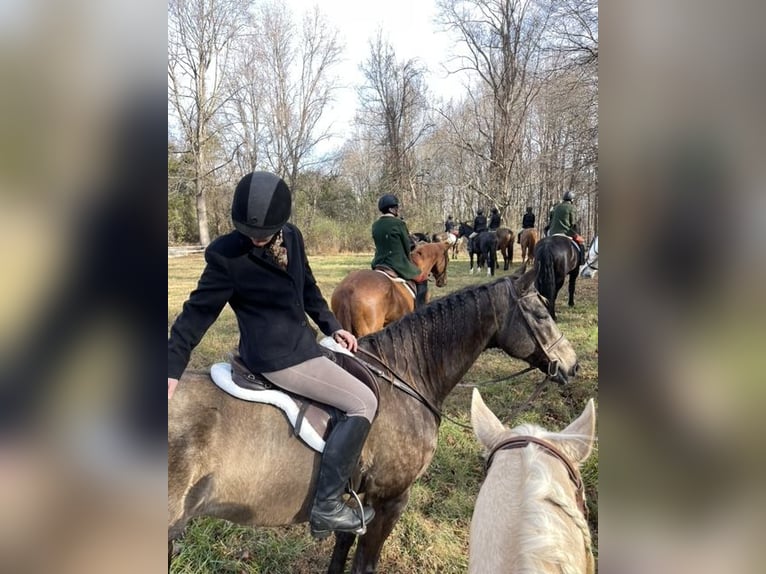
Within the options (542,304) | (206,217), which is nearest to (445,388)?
(542,304)

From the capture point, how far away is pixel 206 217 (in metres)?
18.0

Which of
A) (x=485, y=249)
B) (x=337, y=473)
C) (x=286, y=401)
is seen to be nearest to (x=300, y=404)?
(x=286, y=401)

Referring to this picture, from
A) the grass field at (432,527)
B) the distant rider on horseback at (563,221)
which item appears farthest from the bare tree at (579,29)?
the grass field at (432,527)

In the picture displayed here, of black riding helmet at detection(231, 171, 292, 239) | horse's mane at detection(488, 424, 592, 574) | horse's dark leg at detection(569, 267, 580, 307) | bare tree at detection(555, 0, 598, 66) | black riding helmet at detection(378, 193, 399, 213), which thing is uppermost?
bare tree at detection(555, 0, 598, 66)

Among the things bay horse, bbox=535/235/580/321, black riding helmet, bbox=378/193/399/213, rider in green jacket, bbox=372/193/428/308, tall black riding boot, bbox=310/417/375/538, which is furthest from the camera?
bay horse, bbox=535/235/580/321

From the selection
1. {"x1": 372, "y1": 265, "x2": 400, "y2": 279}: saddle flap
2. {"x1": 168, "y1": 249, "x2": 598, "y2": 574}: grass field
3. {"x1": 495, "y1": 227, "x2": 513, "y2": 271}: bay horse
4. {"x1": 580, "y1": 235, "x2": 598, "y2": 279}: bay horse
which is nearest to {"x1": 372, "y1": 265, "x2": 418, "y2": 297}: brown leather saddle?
{"x1": 372, "y1": 265, "x2": 400, "y2": 279}: saddle flap

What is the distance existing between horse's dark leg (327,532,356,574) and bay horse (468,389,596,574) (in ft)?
4.63

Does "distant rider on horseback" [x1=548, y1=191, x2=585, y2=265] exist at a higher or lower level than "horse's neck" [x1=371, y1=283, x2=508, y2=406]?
higher

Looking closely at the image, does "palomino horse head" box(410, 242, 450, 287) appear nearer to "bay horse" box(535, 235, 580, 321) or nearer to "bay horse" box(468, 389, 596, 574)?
"bay horse" box(535, 235, 580, 321)

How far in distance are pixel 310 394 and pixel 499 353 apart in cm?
510

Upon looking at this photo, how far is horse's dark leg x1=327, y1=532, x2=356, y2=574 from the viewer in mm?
2719

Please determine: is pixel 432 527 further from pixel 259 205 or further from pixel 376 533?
pixel 259 205

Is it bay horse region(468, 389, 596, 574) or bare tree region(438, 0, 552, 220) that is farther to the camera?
bare tree region(438, 0, 552, 220)
